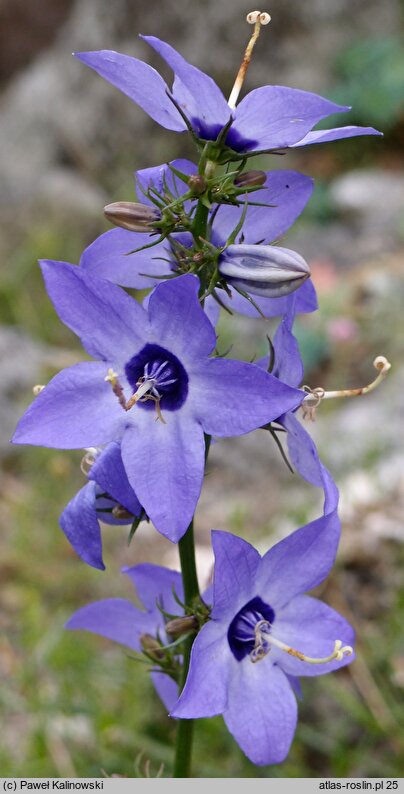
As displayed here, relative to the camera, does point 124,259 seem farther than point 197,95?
Yes

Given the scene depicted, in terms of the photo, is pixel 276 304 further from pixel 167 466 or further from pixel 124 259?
pixel 167 466

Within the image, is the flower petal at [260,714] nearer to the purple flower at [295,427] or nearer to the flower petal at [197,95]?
the purple flower at [295,427]

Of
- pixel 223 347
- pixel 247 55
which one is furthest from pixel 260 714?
pixel 223 347

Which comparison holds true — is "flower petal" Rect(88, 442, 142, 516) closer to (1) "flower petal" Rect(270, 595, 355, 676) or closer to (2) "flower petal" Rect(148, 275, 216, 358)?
(2) "flower petal" Rect(148, 275, 216, 358)

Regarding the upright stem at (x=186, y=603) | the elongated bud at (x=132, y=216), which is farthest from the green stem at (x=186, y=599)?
the elongated bud at (x=132, y=216)

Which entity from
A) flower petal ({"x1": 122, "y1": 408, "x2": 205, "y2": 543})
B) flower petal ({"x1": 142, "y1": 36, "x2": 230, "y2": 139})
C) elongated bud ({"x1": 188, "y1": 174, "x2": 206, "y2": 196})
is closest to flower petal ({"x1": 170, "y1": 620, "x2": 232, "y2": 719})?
flower petal ({"x1": 122, "y1": 408, "x2": 205, "y2": 543})

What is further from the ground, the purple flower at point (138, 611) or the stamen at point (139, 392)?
the stamen at point (139, 392)

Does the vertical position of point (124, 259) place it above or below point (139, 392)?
above
